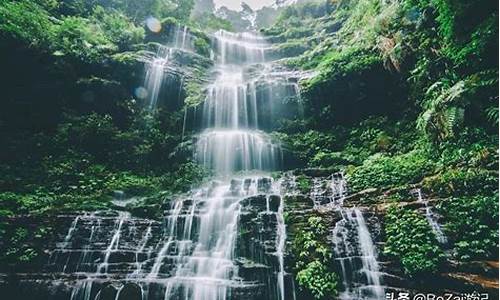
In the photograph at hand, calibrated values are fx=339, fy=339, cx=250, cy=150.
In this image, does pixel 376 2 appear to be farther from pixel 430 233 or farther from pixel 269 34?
pixel 269 34

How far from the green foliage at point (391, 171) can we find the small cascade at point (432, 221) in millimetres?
745

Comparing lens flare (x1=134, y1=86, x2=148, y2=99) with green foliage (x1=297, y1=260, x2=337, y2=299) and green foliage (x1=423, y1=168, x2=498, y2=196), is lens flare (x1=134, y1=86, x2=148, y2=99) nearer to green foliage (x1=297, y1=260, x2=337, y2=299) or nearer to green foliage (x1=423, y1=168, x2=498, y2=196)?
green foliage (x1=297, y1=260, x2=337, y2=299)

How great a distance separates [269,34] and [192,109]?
14139mm

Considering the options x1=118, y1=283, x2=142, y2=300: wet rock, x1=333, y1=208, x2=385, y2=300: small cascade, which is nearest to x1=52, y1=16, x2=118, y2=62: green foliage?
x1=118, y1=283, x2=142, y2=300: wet rock

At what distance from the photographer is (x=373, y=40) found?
11.4m

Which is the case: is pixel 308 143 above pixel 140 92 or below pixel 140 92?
below

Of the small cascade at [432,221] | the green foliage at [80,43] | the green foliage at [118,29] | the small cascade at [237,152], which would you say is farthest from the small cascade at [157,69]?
the small cascade at [432,221]

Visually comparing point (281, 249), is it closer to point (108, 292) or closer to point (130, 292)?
point (130, 292)

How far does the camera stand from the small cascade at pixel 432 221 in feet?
18.1

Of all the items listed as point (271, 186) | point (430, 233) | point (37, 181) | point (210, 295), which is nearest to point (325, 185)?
point (271, 186)

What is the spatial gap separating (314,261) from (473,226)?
2.61 metres

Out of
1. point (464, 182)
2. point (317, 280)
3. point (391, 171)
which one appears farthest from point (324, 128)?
point (317, 280)

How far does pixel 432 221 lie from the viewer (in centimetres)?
582

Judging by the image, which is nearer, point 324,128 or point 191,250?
point 191,250
